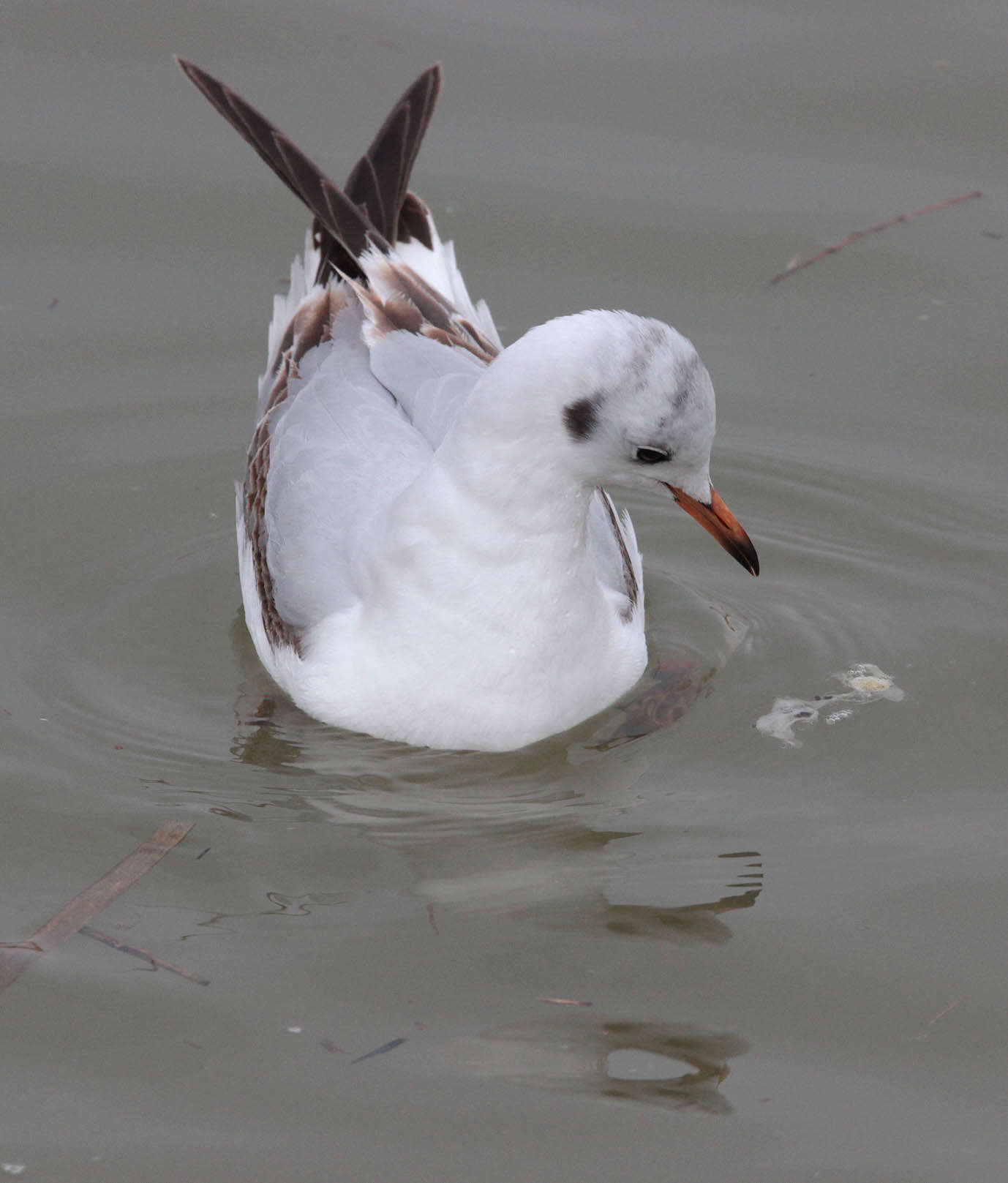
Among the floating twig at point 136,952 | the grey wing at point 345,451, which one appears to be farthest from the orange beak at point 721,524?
the floating twig at point 136,952

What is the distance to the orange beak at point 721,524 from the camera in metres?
5.34

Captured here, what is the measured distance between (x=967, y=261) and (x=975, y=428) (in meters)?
1.18

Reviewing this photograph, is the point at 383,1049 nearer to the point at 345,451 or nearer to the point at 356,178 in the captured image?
the point at 345,451

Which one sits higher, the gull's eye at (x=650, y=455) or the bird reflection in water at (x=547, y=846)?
the gull's eye at (x=650, y=455)

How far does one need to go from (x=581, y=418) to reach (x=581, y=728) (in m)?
1.25

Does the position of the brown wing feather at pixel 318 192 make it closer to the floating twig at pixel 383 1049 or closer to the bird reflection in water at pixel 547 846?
the bird reflection in water at pixel 547 846

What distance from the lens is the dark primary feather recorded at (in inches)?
269

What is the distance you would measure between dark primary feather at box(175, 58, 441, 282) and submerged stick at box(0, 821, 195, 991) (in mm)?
Answer: 2409

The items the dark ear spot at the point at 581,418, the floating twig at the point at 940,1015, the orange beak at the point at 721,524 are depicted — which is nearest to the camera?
the floating twig at the point at 940,1015

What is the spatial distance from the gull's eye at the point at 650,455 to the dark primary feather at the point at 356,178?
208 centimetres

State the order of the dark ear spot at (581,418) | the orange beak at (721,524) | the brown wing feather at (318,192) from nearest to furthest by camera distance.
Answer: the dark ear spot at (581,418) < the orange beak at (721,524) < the brown wing feather at (318,192)

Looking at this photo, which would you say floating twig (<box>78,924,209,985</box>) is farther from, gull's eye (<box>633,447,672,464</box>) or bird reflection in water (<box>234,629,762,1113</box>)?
gull's eye (<box>633,447,672,464</box>)

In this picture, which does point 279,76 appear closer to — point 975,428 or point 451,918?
point 975,428

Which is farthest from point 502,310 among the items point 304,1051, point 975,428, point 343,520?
point 304,1051
